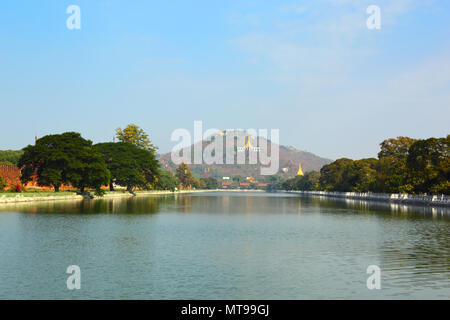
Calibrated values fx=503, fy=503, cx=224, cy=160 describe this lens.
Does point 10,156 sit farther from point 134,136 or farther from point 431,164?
point 431,164

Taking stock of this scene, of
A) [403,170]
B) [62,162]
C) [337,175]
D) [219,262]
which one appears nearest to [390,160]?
[403,170]

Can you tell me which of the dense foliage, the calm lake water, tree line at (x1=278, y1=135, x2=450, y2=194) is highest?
the dense foliage

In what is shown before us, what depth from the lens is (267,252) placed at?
75.2ft

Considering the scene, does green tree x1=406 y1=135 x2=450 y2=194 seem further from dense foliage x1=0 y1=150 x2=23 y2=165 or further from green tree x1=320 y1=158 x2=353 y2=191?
dense foliage x1=0 y1=150 x2=23 y2=165

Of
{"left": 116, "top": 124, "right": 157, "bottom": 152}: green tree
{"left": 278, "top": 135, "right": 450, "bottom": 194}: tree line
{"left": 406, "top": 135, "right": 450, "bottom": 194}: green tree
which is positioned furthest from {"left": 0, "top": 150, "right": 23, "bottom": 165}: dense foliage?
{"left": 406, "top": 135, "right": 450, "bottom": 194}: green tree

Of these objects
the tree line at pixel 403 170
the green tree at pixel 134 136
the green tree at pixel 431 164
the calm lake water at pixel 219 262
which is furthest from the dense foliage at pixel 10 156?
the calm lake water at pixel 219 262

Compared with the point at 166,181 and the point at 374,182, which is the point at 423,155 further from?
Result: the point at 166,181

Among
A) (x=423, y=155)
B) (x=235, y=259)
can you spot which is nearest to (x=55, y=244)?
(x=235, y=259)

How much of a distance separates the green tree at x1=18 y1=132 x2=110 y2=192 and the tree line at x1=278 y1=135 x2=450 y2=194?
54.5 metres

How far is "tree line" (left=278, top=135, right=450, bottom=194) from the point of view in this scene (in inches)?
3201

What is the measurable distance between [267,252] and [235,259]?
275 centimetres

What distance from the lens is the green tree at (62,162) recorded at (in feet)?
274
